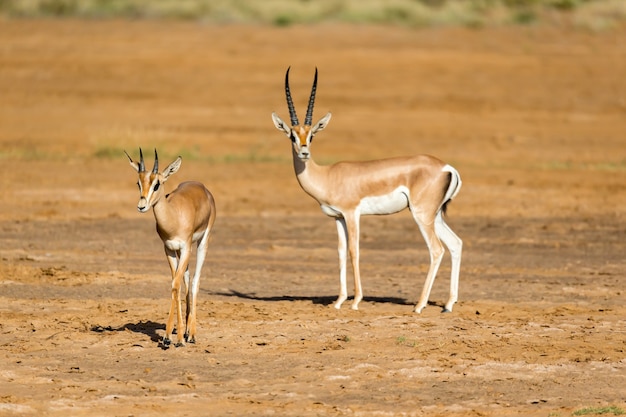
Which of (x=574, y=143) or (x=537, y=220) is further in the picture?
(x=574, y=143)

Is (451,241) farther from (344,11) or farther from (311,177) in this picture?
(344,11)

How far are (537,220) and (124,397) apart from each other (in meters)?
12.6

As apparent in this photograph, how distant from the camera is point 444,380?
10992 millimetres

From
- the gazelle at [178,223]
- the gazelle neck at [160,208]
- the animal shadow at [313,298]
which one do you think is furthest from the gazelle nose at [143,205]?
the animal shadow at [313,298]

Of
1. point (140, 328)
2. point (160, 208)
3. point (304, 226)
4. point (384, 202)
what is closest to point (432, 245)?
point (384, 202)

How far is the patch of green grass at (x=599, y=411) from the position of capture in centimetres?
985

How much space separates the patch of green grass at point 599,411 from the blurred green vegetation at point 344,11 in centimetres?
3060

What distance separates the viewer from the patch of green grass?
9852mm

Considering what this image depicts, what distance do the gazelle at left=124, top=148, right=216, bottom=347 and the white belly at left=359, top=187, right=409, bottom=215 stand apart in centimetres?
234

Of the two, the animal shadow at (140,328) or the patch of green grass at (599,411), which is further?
the animal shadow at (140,328)

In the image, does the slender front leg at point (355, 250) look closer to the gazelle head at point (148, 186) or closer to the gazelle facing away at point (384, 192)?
the gazelle facing away at point (384, 192)

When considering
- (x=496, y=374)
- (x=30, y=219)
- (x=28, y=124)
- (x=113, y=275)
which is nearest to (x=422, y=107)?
(x=28, y=124)

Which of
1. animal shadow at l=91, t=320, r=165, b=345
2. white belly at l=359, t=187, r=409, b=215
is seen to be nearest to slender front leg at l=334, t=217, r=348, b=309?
white belly at l=359, t=187, r=409, b=215

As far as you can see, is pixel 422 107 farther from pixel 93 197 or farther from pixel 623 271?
pixel 623 271
